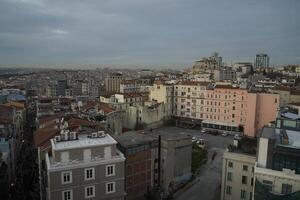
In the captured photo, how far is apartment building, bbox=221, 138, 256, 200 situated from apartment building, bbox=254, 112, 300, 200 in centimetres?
472

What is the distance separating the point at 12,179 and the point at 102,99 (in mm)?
26881

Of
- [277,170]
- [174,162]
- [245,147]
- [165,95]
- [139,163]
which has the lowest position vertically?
[174,162]

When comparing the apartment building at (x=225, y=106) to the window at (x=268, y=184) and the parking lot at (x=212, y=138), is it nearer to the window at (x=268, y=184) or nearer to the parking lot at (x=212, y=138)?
the parking lot at (x=212, y=138)

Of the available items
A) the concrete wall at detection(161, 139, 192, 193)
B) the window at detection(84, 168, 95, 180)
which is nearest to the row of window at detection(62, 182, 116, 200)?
the window at detection(84, 168, 95, 180)

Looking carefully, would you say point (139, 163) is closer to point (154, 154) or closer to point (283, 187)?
point (154, 154)

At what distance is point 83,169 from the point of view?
1577 cm

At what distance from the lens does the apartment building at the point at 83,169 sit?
15.3 meters

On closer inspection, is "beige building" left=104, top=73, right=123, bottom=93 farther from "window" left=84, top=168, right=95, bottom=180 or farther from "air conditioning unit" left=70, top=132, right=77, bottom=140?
"window" left=84, top=168, right=95, bottom=180

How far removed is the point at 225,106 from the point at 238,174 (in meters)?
29.0

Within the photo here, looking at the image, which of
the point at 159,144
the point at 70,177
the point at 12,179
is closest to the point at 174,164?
the point at 159,144

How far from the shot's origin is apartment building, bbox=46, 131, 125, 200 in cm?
1532

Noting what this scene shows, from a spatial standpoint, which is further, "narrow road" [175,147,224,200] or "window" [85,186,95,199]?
"narrow road" [175,147,224,200]

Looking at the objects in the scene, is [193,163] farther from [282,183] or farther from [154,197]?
[282,183]

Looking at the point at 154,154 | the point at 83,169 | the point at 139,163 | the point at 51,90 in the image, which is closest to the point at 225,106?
the point at 154,154
